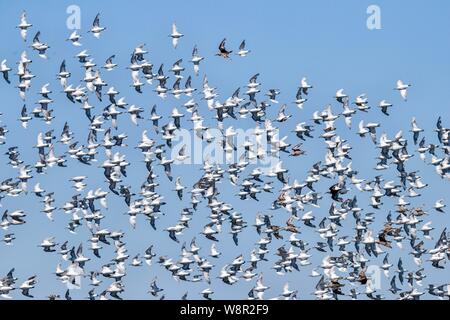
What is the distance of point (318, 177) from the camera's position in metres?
118

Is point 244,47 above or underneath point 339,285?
above

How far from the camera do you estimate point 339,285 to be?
362ft
